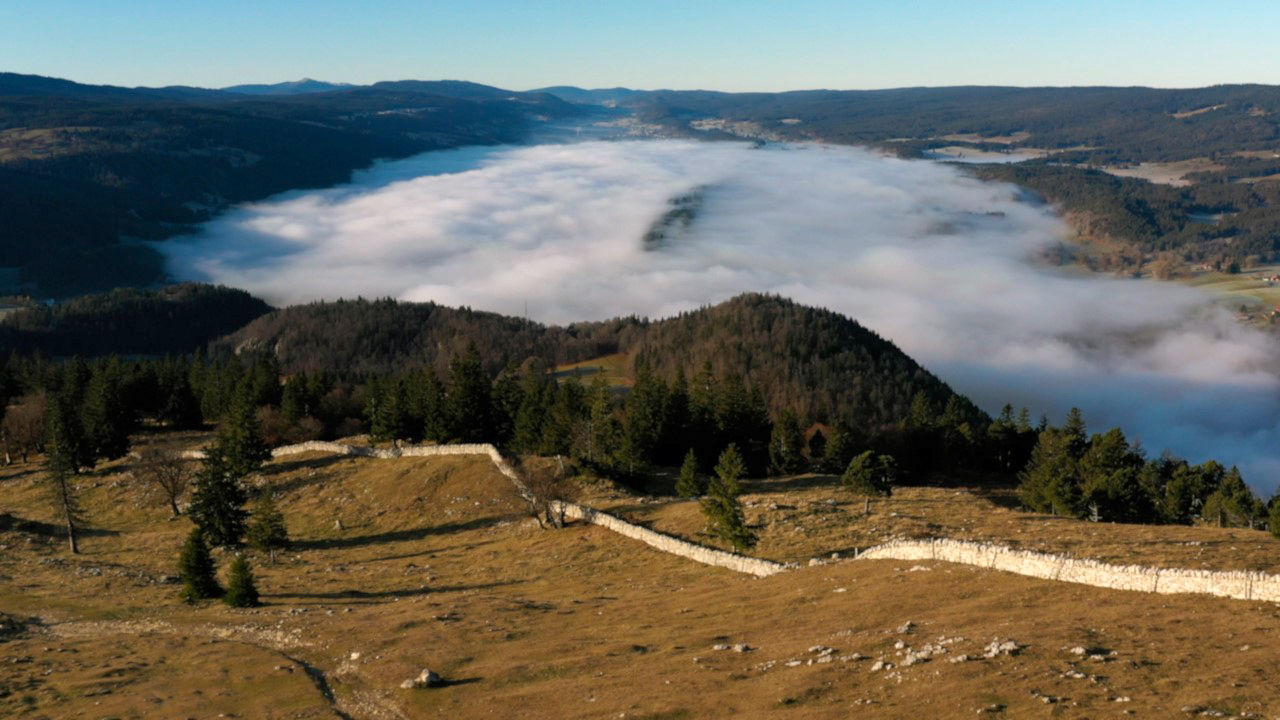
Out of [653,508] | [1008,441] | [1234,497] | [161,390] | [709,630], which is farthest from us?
[161,390]

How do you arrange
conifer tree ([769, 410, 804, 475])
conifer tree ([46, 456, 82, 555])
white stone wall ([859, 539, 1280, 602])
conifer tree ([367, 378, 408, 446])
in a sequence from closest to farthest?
1. white stone wall ([859, 539, 1280, 602])
2. conifer tree ([46, 456, 82, 555])
3. conifer tree ([769, 410, 804, 475])
4. conifer tree ([367, 378, 408, 446])

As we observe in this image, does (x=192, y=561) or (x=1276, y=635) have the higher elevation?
(x=1276, y=635)

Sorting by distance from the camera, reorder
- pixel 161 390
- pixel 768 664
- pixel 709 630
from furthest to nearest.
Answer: pixel 161 390
pixel 709 630
pixel 768 664

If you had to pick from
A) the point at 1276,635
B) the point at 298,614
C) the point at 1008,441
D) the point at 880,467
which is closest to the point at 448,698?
the point at 298,614

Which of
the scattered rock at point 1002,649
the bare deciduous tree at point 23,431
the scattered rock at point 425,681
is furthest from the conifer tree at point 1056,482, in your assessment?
the bare deciduous tree at point 23,431

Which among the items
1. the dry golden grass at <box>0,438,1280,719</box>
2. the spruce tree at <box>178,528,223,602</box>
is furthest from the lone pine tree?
the spruce tree at <box>178,528,223,602</box>

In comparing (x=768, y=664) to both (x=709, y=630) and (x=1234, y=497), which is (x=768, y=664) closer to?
(x=709, y=630)

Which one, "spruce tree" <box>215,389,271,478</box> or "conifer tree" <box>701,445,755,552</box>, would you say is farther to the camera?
"spruce tree" <box>215,389,271,478</box>

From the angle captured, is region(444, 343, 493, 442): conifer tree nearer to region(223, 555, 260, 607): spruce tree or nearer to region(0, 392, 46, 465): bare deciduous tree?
region(0, 392, 46, 465): bare deciduous tree

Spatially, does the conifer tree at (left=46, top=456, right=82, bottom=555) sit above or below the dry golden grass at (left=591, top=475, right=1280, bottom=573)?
below
